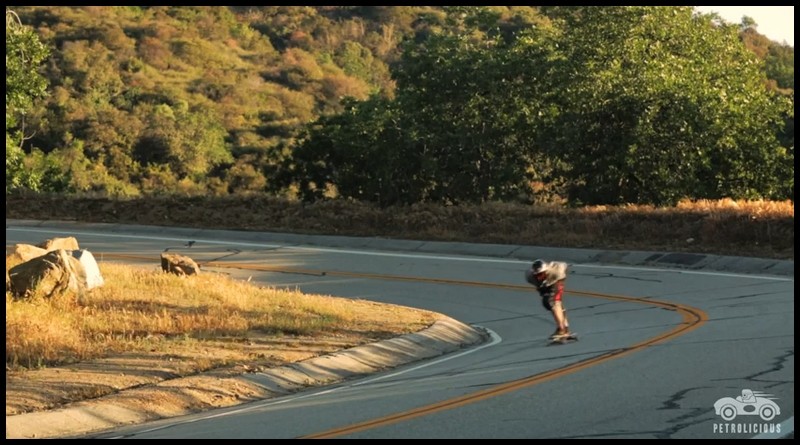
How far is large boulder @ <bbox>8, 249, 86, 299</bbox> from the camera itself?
16.5 metres

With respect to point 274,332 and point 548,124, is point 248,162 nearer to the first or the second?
point 548,124

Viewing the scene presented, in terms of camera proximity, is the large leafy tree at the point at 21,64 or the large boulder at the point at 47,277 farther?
the large leafy tree at the point at 21,64

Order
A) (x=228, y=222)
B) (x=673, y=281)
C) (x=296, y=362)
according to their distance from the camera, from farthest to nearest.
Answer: (x=228, y=222) < (x=673, y=281) < (x=296, y=362)

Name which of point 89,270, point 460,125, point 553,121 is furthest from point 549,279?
point 460,125

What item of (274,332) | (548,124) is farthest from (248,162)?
(274,332)

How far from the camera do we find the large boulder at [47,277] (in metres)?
16.5

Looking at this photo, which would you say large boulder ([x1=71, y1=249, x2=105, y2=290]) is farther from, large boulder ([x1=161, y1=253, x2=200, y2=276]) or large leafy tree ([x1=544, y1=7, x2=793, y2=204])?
large leafy tree ([x1=544, y1=7, x2=793, y2=204])

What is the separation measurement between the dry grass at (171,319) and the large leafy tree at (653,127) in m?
15.2

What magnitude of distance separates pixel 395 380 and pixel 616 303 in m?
7.42

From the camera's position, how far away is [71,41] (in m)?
98.5

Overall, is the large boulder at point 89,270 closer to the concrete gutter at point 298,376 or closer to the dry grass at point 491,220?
the concrete gutter at point 298,376

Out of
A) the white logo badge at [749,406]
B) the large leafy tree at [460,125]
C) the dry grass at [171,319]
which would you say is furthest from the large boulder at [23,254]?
the large leafy tree at [460,125]

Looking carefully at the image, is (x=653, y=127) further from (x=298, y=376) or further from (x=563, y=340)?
(x=298, y=376)

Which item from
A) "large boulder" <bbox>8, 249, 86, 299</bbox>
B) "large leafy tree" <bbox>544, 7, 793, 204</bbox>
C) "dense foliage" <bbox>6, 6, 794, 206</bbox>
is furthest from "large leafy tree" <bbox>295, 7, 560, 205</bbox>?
"large boulder" <bbox>8, 249, 86, 299</bbox>
